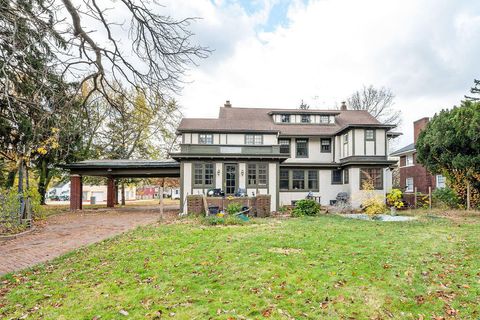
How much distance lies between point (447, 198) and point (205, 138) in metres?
16.6

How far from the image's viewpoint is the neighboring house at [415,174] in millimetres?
26156

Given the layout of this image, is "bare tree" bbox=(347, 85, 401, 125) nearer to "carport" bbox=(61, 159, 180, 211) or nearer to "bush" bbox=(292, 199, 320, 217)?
"bush" bbox=(292, 199, 320, 217)

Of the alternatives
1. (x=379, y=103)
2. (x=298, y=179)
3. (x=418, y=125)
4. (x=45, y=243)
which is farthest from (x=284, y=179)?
(x=379, y=103)

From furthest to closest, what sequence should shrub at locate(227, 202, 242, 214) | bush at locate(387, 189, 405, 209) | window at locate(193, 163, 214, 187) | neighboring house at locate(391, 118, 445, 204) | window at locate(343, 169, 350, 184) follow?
neighboring house at locate(391, 118, 445, 204) < window at locate(343, 169, 350, 184) < window at locate(193, 163, 214, 187) < bush at locate(387, 189, 405, 209) < shrub at locate(227, 202, 242, 214)

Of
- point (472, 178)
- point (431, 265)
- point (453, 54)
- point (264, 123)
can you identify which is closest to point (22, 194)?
point (431, 265)

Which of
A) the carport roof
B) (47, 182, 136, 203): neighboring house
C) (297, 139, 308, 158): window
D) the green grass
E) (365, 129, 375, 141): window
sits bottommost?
(47, 182, 136, 203): neighboring house

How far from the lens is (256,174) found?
19.6m

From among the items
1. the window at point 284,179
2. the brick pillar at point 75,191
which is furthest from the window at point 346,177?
the brick pillar at point 75,191

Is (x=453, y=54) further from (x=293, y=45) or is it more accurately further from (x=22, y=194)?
(x=22, y=194)

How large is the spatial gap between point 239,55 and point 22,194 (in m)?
10.2

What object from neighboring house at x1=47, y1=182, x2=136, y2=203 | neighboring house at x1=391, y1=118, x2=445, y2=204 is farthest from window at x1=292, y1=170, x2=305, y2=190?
neighboring house at x1=47, y1=182, x2=136, y2=203

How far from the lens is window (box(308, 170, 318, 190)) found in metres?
24.2

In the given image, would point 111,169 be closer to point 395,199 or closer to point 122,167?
point 122,167

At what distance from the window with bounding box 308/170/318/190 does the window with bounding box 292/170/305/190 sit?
49 cm
